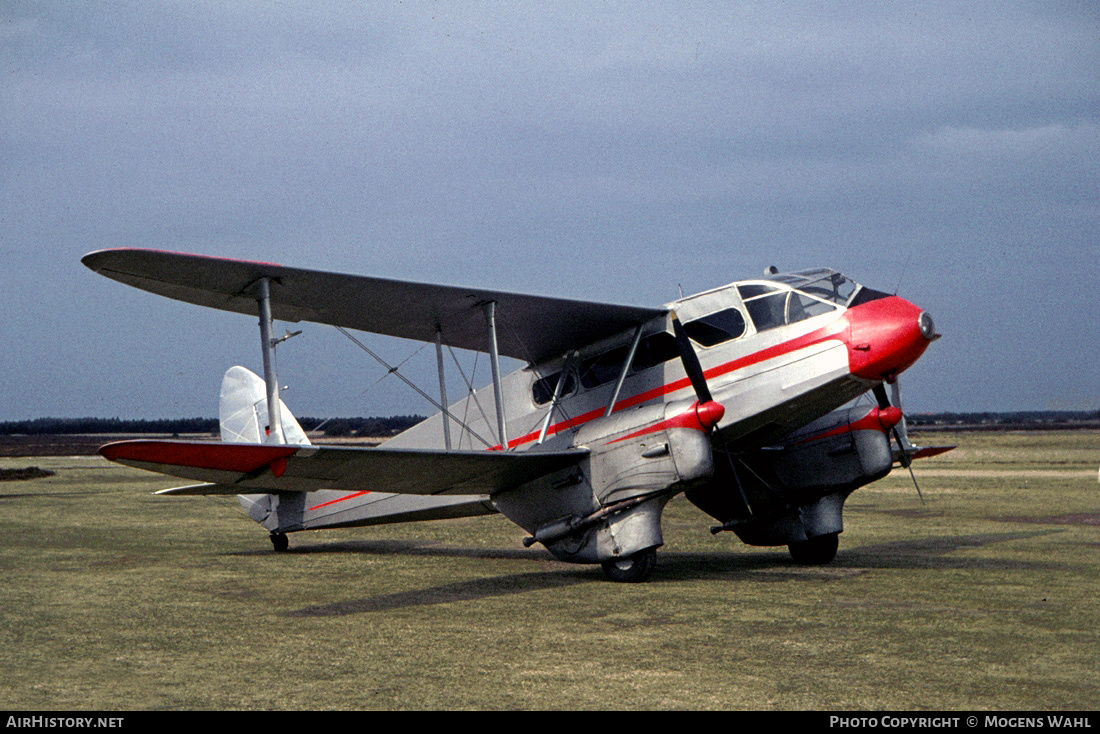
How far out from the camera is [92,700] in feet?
20.6

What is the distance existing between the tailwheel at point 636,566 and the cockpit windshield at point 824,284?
151 inches

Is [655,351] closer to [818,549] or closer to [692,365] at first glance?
[692,365]

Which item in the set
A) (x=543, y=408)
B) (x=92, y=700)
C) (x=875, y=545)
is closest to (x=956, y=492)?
(x=875, y=545)

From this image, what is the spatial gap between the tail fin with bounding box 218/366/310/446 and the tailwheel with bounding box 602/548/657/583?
25.8ft

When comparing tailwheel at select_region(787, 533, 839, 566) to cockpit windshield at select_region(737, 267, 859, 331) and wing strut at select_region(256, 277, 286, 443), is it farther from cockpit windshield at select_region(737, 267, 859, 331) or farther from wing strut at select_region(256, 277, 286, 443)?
wing strut at select_region(256, 277, 286, 443)

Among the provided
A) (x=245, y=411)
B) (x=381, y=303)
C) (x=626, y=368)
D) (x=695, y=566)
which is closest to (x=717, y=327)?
(x=626, y=368)

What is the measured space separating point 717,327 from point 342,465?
16.7ft

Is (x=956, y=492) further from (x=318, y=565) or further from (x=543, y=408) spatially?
(x=318, y=565)

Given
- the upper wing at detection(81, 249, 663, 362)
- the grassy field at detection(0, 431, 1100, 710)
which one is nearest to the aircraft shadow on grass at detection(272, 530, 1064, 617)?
the grassy field at detection(0, 431, 1100, 710)

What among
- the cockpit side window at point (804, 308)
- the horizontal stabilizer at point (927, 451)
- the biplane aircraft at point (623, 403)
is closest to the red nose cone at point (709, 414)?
the biplane aircraft at point (623, 403)

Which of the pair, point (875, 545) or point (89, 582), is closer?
point (89, 582)

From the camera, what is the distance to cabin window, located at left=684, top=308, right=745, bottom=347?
491 inches

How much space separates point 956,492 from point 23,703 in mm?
25742

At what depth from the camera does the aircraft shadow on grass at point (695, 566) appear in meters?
11.0
